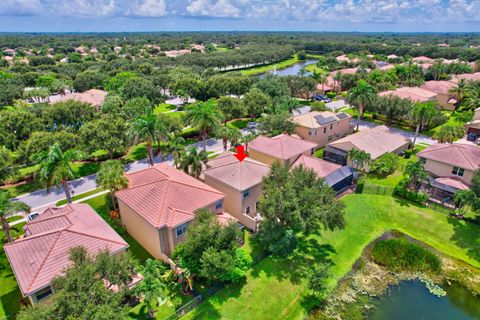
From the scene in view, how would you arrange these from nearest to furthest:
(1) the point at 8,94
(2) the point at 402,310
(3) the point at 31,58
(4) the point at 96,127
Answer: (2) the point at 402,310
(4) the point at 96,127
(1) the point at 8,94
(3) the point at 31,58

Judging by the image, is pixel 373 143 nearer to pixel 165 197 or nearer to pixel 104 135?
pixel 165 197

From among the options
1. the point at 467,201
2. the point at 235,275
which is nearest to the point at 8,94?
the point at 235,275

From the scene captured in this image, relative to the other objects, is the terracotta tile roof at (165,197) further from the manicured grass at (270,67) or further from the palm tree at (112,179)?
the manicured grass at (270,67)

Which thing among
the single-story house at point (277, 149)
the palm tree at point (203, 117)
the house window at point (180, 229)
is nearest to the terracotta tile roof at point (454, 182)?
the single-story house at point (277, 149)

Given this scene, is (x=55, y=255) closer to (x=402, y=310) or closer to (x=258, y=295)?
(x=258, y=295)

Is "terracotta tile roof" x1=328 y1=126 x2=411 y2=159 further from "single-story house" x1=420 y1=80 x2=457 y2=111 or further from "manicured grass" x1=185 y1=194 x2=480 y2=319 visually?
"single-story house" x1=420 y1=80 x2=457 y2=111

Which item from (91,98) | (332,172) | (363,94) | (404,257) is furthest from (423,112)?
(91,98)
